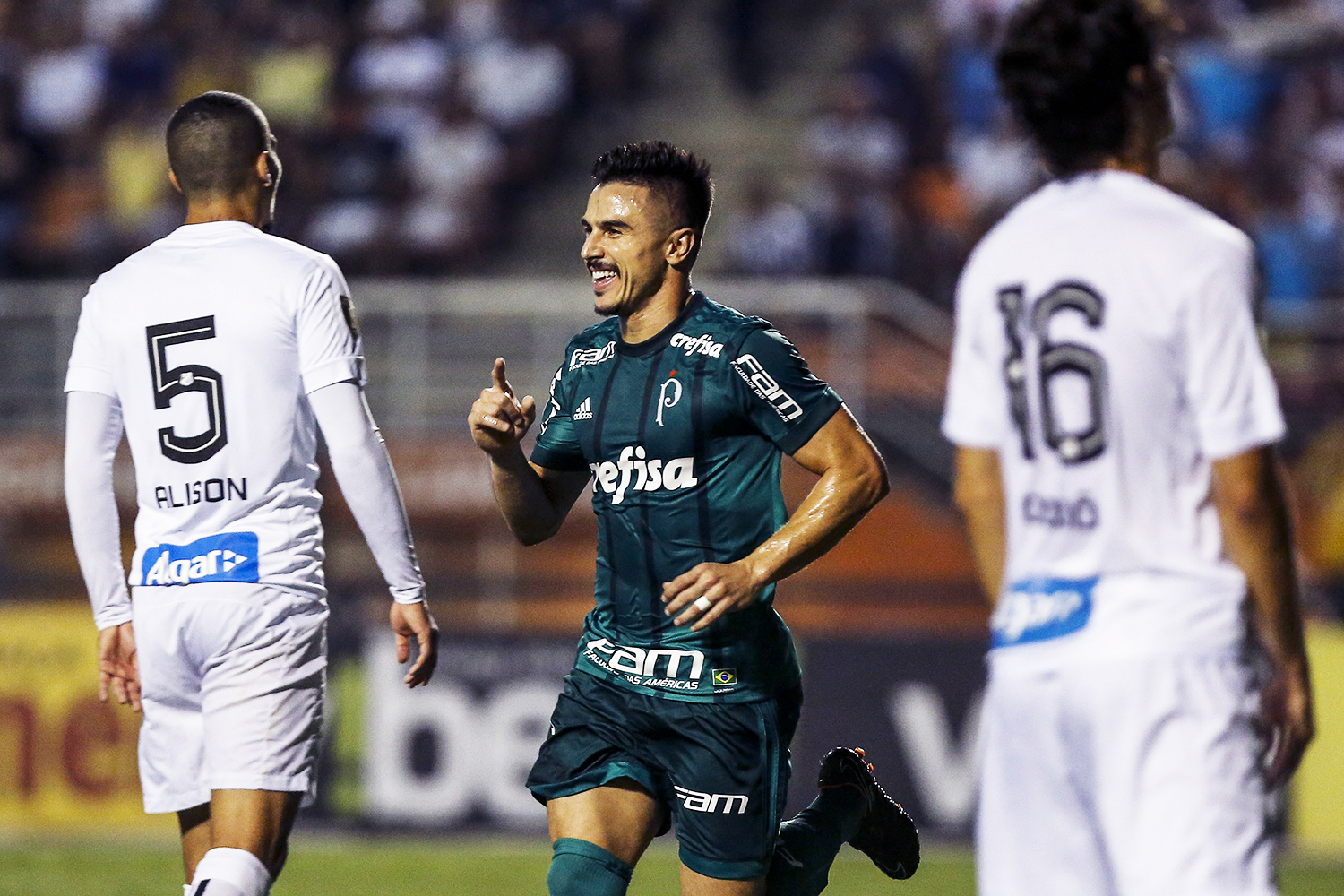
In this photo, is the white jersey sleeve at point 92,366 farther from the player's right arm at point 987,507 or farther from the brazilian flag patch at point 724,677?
the player's right arm at point 987,507

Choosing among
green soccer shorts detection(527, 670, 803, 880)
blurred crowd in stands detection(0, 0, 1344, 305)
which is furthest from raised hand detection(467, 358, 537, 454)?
blurred crowd in stands detection(0, 0, 1344, 305)

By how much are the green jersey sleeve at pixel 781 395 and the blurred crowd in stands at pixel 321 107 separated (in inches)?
379

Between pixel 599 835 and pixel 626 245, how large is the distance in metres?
1.55

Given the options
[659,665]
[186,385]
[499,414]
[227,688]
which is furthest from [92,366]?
[659,665]

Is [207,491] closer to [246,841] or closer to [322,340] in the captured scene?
[322,340]

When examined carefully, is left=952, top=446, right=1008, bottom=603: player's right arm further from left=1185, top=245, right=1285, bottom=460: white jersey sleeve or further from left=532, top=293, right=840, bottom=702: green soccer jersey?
left=532, top=293, right=840, bottom=702: green soccer jersey

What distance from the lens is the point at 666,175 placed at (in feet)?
16.3

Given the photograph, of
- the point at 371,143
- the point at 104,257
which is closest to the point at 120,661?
the point at 104,257

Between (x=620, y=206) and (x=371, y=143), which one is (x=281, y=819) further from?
(x=371, y=143)

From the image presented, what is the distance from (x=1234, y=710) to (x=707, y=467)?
192 cm

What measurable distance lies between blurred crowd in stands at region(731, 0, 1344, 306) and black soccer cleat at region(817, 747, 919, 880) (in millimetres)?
7697

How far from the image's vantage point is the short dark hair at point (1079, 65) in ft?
10.5

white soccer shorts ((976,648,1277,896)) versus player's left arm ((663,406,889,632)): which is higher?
player's left arm ((663,406,889,632))

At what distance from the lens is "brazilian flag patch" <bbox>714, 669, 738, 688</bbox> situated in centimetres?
475
